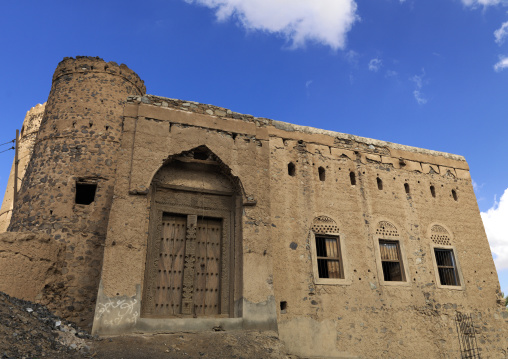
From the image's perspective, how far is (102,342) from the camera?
258 inches

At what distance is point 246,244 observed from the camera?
8344 mm

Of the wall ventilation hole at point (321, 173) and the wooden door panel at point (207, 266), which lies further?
the wall ventilation hole at point (321, 173)

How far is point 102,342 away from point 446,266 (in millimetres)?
8901

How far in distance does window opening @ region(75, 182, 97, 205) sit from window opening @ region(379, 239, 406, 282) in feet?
26.4

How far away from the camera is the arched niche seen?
26.9ft

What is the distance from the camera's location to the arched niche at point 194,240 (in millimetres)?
8203

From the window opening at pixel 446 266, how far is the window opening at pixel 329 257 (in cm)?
310

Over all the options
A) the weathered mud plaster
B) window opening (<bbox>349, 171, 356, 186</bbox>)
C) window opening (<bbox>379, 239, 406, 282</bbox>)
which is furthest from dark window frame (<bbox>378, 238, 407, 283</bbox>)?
the weathered mud plaster

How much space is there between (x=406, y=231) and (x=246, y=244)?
4.93m

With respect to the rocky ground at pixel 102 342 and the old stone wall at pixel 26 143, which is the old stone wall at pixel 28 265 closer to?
the rocky ground at pixel 102 342

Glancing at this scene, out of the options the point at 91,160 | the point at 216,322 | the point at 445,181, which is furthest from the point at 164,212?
the point at 445,181

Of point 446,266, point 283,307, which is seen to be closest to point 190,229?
point 283,307

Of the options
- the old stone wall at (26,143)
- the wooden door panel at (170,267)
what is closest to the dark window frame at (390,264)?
the wooden door panel at (170,267)

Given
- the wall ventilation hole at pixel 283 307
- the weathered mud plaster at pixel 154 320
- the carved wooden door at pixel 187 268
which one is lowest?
the weathered mud plaster at pixel 154 320
